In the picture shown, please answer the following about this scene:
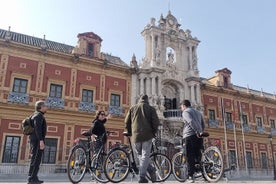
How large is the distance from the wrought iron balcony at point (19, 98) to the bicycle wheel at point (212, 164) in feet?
48.9

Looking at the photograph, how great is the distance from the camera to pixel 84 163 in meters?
6.15

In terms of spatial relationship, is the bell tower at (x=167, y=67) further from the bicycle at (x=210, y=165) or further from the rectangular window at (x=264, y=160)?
Result: the bicycle at (x=210, y=165)

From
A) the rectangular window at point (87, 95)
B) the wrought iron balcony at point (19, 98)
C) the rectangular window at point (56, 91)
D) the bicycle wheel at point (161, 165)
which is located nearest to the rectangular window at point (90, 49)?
the rectangular window at point (87, 95)

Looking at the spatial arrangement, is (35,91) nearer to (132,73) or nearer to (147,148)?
(132,73)

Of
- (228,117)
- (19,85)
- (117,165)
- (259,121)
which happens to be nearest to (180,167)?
(117,165)

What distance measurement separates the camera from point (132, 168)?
243 inches

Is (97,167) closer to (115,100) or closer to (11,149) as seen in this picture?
(11,149)

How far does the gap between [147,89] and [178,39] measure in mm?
6776

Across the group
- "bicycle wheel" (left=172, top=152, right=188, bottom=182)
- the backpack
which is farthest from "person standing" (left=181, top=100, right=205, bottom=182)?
the backpack

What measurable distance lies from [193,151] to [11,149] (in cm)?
1438

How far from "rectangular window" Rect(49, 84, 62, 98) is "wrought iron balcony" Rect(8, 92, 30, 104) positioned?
170cm

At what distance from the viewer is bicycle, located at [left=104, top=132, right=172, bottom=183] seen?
234 inches

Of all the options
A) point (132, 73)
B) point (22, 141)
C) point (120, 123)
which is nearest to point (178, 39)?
point (132, 73)

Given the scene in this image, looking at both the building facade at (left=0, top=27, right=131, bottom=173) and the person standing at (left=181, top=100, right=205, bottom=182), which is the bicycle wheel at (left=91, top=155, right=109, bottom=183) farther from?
the building facade at (left=0, top=27, right=131, bottom=173)
